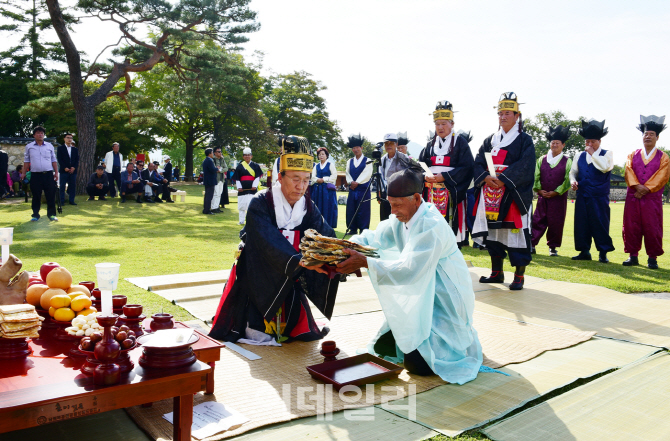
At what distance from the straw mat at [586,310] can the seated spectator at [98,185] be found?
14.6 meters

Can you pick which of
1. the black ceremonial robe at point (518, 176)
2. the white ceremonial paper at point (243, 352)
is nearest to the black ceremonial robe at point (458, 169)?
the black ceremonial robe at point (518, 176)

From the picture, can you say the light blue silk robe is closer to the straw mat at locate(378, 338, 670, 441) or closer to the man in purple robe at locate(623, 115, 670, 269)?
the straw mat at locate(378, 338, 670, 441)

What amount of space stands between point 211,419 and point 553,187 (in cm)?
787

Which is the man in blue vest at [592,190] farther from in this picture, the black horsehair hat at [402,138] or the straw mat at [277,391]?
the straw mat at [277,391]

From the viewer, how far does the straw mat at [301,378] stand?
255 cm

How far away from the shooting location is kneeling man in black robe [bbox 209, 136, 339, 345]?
3.51 m

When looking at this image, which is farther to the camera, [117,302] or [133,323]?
[117,302]

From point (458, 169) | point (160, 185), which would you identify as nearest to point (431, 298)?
point (458, 169)

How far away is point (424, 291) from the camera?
305 centimetres

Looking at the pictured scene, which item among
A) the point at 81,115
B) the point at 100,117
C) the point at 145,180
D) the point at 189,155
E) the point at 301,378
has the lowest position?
the point at 301,378

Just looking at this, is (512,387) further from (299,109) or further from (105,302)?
(299,109)

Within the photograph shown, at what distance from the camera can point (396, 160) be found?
340 inches

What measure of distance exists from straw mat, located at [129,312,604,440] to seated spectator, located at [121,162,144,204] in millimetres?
14021

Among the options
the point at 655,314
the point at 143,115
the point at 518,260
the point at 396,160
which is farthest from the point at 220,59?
the point at 655,314
